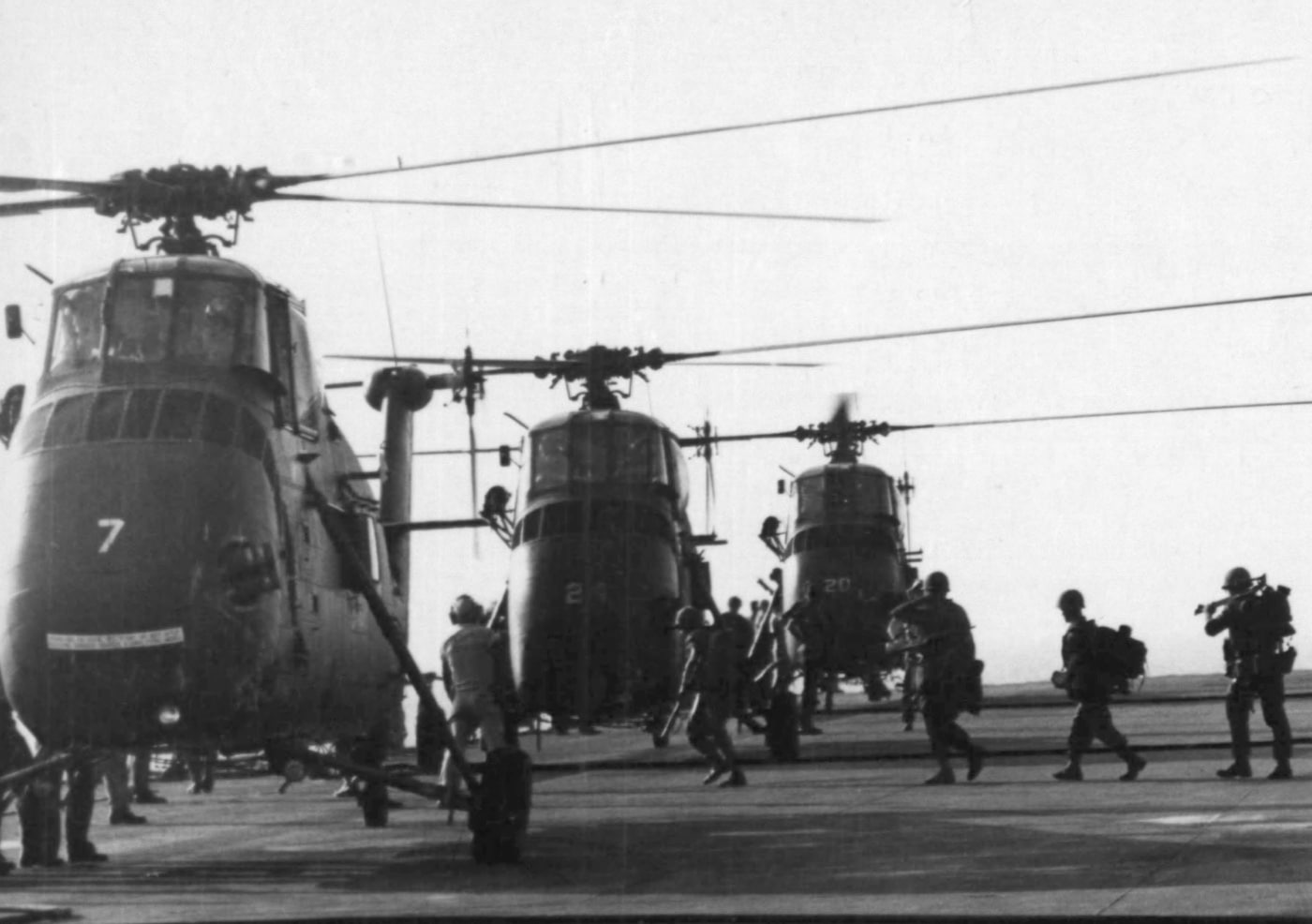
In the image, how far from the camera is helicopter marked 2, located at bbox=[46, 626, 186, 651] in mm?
11078

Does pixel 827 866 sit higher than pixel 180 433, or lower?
lower

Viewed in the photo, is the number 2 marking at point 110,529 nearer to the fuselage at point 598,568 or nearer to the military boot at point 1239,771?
the military boot at point 1239,771

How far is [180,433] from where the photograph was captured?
1177 cm

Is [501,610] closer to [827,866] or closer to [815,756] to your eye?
[815,756]

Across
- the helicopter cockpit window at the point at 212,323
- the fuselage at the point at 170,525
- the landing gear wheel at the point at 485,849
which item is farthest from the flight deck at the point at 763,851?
the helicopter cockpit window at the point at 212,323

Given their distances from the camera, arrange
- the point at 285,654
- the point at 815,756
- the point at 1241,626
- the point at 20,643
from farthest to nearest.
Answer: the point at 815,756, the point at 1241,626, the point at 285,654, the point at 20,643

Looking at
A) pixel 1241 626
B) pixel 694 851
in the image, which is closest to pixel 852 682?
pixel 1241 626

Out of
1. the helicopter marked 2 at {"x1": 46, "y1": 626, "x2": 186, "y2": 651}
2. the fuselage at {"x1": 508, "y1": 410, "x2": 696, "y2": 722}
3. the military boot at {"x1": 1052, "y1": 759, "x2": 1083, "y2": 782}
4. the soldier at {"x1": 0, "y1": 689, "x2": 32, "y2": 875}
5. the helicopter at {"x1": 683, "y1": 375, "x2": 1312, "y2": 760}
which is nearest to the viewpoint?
the helicopter marked 2 at {"x1": 46, "y1": 626, "x2": 186, "y2": 651}

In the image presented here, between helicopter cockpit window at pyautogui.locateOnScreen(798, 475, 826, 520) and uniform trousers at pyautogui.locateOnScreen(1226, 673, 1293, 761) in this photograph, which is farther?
helicopter cockpit window at pyautogui.locateOnScreen(798, 475, 826, 520)

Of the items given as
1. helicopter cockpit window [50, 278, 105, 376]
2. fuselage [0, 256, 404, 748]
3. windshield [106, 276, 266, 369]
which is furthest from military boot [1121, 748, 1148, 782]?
helicopter cockpit window [50, 278, 105, 376]

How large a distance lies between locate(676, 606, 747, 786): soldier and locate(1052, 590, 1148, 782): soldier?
9.72 feet

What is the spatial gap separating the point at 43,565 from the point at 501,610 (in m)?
11.5

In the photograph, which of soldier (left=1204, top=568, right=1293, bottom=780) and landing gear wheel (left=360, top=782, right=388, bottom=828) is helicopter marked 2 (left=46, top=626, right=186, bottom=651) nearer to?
landing gear wheel (left=360, top=782, right=388, bottom=828)

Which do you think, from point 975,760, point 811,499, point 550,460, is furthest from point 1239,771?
point 811,499
